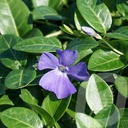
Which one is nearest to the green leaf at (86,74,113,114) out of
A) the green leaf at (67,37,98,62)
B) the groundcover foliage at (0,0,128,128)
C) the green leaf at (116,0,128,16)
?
the groundcover foliage at (0,0,128,128)

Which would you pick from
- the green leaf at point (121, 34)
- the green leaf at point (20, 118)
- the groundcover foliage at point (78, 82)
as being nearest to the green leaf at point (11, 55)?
the groundcover foliage at point (78, 82)

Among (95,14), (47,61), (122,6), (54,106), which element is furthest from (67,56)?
(122,6)

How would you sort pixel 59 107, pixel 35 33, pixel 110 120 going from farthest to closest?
pixel 35 33
pixel 59 107
pixel 110 120

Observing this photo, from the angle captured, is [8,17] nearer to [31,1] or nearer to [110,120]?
[31,1]

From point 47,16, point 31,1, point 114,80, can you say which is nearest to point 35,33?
point 47,16

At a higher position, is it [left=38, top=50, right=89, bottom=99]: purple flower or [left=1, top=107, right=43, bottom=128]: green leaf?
[left=38, top=50, right=89, bottom=99]: purple flower

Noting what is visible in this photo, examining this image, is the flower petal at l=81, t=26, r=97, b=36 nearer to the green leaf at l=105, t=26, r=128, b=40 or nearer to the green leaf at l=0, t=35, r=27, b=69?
the green leaf at l=105, t=26, r=128, b=40

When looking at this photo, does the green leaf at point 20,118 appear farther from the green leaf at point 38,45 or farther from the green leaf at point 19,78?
the green leaf at point 38,45
